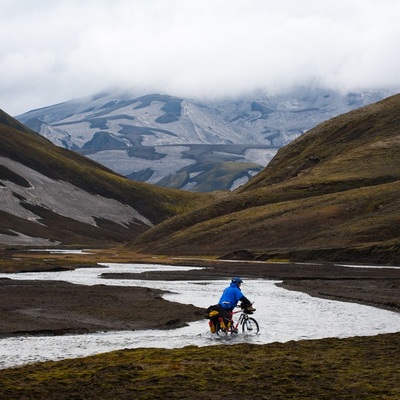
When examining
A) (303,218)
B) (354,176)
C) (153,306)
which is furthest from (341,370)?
(354,176)

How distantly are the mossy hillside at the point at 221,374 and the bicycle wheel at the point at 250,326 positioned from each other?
634cm

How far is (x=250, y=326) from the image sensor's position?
4288cm

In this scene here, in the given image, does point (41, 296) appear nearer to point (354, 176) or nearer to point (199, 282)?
point (199, 282)

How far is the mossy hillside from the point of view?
A: 2527 centimetres

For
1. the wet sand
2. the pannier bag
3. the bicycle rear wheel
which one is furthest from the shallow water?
the wet sand

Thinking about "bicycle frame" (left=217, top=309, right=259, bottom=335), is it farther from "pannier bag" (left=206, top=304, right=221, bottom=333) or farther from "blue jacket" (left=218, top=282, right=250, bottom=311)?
"blue jacket" (left=218, top=282, right=250, bottom=311)

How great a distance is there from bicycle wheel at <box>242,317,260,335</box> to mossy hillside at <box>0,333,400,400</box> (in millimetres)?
6339

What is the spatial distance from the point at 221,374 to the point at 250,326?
1428 cm

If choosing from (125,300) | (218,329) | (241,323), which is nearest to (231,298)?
(218,329)

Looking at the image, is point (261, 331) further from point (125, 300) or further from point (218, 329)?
→ point (125, 300)

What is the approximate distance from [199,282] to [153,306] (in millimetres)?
28666

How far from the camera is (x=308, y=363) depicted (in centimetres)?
3080

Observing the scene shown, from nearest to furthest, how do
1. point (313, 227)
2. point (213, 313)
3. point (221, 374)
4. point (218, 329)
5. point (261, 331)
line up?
point (221, 374) → point (213, 313) → point (218, 329) → point (261, 331) → point (313, 227)

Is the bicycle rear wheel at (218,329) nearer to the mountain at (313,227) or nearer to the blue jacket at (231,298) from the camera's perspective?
the blue jacket at (231,298)
